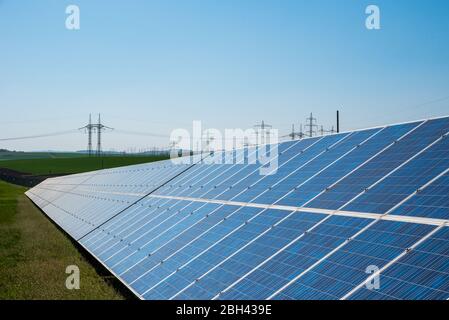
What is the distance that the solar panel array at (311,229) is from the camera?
8.90m

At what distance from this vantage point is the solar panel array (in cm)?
890

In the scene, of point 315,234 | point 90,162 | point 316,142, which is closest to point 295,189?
point 315,234

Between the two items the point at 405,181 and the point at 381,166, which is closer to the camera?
the point at 405,181

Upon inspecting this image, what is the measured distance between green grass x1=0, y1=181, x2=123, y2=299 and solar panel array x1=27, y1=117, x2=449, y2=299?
986 mm

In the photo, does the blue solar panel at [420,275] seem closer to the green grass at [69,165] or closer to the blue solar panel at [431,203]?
the blue solar panel at [431,203]

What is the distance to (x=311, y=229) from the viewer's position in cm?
1157

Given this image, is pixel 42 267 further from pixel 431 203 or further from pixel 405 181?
pixel 431 203

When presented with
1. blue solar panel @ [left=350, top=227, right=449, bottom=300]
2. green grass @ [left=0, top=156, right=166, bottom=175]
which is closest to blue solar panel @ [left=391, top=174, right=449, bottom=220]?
blue solar panel @ [left=350, top=227, right=449, bottom=300]

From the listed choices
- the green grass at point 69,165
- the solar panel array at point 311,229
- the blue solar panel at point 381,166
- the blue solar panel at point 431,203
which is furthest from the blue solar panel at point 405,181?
the green grass at point 69,165

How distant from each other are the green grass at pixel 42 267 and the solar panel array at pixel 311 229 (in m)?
0.99

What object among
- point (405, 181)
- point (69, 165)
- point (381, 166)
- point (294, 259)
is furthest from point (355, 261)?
point (69, 165)

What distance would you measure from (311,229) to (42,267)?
1310cm
